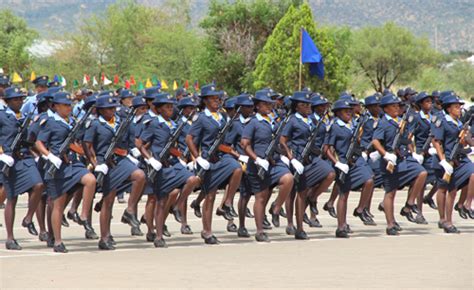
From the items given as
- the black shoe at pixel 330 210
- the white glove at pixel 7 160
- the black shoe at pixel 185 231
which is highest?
the white glove at pixel 7 160

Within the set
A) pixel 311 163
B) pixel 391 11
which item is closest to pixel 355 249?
pixel 311 163

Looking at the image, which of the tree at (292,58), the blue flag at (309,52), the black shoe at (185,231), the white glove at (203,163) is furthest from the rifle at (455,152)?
the tree at (292,58)

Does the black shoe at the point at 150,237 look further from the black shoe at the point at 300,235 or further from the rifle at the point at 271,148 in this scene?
the black shoe at the point at 300,235

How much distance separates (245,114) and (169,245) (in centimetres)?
223

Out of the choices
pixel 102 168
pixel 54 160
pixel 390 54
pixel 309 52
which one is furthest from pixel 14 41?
pixel 54 160

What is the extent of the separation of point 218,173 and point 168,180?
611 millimetres

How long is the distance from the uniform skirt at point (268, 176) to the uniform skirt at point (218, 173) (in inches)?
11.4

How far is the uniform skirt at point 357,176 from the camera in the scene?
663 inches

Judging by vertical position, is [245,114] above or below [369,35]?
above

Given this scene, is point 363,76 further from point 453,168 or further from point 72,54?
point 453,168

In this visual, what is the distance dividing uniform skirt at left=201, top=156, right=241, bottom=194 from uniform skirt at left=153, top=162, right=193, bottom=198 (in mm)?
231

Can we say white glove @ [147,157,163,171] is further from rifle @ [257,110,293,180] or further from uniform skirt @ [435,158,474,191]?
uniform skirt @ [435,158,474,191]

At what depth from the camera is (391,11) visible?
16350cm

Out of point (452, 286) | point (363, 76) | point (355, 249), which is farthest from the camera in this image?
point (363, 76)
